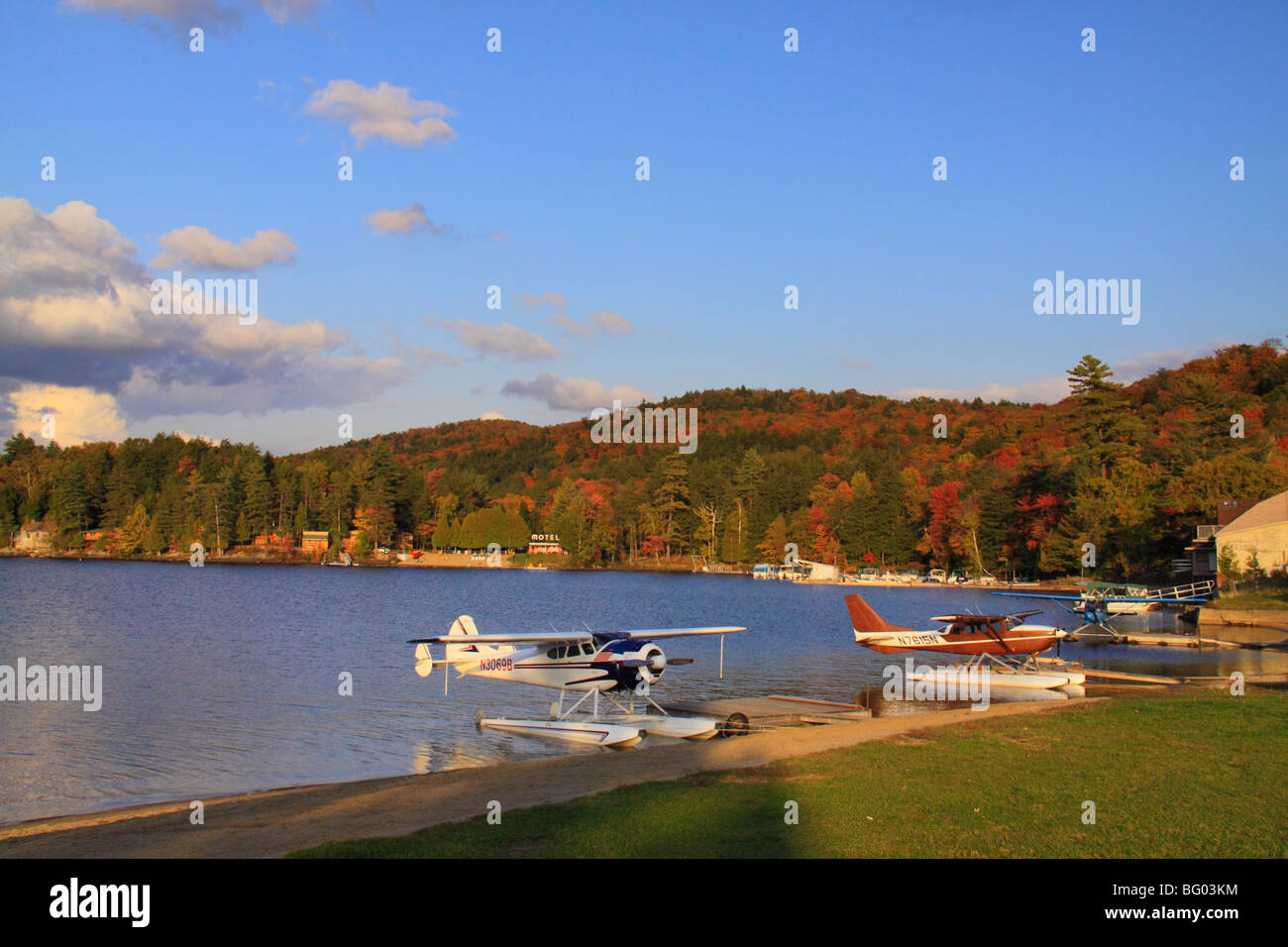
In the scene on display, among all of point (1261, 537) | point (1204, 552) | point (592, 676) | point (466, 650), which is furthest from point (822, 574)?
point (592, 676)

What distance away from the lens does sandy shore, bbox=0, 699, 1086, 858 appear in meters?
8.96

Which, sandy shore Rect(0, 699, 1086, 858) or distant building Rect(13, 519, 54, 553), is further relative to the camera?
distant building Rect(13, 519, 54, 553)

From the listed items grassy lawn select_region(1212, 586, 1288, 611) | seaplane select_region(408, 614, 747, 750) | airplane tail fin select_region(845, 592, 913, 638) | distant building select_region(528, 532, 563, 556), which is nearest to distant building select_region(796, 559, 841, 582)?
distant building select_region(528, 532, 563, 556)

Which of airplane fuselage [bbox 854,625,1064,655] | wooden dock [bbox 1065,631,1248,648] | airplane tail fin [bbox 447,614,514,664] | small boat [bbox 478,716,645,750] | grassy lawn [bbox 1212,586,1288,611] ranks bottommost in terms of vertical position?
wooden dock [bbox 1065,631,1248,648]

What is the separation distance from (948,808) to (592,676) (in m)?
10.3

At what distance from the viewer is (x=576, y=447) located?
159 metres

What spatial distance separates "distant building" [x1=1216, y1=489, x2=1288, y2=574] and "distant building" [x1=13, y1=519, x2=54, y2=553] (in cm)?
12952

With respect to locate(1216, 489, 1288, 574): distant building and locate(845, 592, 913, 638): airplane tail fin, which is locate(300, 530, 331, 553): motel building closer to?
locate(1216, 489, 1288, 574): distant building

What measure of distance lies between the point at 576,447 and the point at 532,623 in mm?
118570

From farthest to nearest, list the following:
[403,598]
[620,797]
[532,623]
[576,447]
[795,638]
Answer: [576,447] → [403,598] → [532,623] → [795,638] → [620,797]

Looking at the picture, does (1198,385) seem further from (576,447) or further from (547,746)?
(576,447)

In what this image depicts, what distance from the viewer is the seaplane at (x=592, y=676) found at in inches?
670

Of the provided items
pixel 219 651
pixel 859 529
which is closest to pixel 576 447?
pixel 859 529

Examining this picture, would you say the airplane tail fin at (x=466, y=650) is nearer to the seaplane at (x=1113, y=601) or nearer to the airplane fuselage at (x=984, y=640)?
the airplane fuselage at (x=984, y=640)
